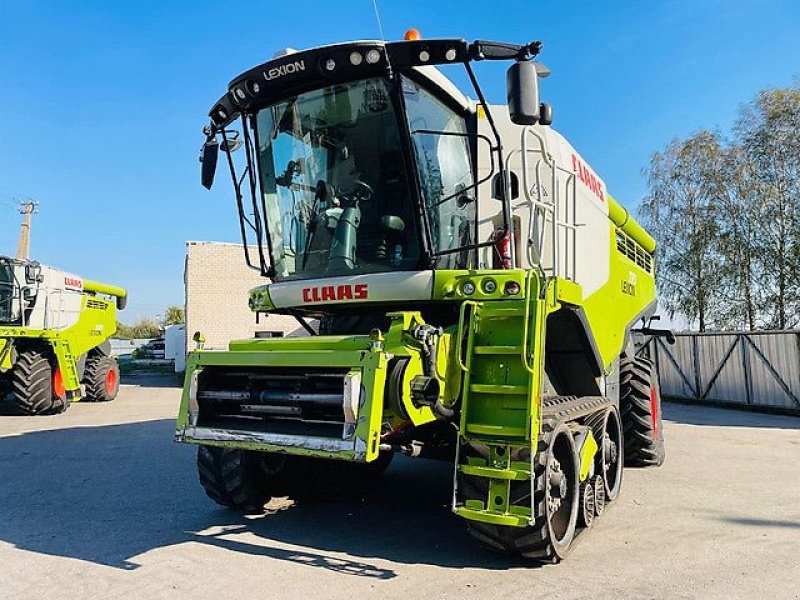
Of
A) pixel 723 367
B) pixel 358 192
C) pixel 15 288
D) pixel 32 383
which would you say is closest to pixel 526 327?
pixel 358 192

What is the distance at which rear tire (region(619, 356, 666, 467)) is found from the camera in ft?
22.6

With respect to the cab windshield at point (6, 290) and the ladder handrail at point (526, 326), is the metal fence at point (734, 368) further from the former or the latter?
the cab windshield at point (6, 290)

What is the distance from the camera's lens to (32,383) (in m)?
11.8

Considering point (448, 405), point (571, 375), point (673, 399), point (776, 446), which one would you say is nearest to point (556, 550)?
point (448, 405)

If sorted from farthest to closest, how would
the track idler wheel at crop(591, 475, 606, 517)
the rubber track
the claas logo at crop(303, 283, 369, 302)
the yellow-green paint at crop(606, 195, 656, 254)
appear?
the yellow-green paint at crop(606, 195, 656, 254) → the track idler wheel at crop(591, 475, 606, 517) → the claas logo at crop(303, 283, 369, 302) → the rubber track

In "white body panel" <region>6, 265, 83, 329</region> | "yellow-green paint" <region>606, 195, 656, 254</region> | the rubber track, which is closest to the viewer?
the rubber track

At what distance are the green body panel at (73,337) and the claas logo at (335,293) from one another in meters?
9.50

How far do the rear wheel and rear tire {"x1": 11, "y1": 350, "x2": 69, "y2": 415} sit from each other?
8.55 m

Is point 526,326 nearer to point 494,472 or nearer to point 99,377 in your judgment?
point 494,472

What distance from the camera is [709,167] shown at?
19.4 meters

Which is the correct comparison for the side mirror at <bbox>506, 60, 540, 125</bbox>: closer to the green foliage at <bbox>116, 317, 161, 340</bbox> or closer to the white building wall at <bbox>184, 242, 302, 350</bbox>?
the white building wall at <bbox>184, 242, 302, 350</bbox>

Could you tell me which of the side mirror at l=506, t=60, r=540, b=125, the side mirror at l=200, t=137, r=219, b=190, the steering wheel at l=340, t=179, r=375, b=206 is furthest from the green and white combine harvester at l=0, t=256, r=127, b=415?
the side mirror at l=506, t=60, r=540, b=125

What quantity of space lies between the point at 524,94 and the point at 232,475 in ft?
11.0

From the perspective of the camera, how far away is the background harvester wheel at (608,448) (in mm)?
4973
